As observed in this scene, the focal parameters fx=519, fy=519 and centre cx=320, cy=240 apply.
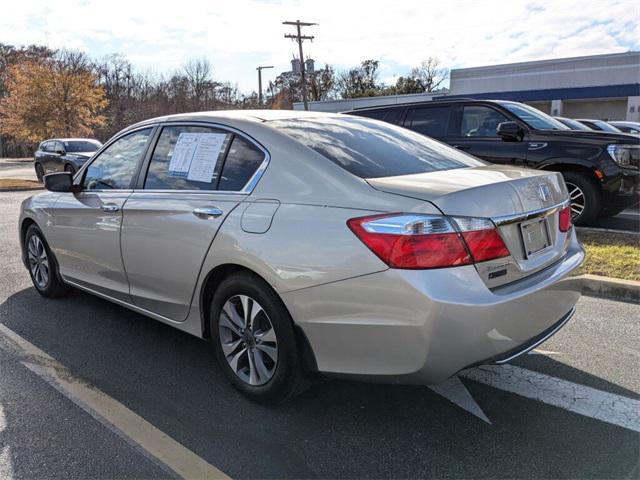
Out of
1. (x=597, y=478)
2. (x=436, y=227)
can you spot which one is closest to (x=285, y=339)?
(x=436, y=227)

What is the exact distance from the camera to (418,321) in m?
2.30

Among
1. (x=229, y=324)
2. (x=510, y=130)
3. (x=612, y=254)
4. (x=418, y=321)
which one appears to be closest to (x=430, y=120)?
(x=510, y=130)

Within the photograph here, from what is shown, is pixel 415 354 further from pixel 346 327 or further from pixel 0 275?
pixel 0 275

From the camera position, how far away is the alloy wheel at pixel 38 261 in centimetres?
501

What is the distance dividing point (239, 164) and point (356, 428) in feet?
5.46

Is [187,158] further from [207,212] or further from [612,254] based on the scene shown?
[612,254]

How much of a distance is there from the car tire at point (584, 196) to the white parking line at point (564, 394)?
4576 mm

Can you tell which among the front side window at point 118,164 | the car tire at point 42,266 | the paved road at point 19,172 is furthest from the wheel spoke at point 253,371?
the paved road at point 19,172

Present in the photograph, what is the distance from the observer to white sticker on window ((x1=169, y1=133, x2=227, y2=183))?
331cm

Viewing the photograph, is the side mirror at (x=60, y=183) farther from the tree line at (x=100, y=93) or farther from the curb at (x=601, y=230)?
the tree line at (x=100, y=93)

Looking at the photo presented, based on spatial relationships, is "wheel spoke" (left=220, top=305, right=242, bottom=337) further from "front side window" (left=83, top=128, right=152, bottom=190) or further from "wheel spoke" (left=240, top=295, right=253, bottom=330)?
"front side window" (left=83, top=128, right=152, bottom=190)

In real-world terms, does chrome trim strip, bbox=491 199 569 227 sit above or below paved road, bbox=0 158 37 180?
above

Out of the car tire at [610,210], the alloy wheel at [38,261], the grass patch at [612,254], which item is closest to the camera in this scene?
the alloy wheel at [38,261]

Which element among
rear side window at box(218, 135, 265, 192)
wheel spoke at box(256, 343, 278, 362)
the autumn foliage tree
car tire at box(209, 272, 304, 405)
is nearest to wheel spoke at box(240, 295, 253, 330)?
car tire at box(209, 272, 304, 405)
